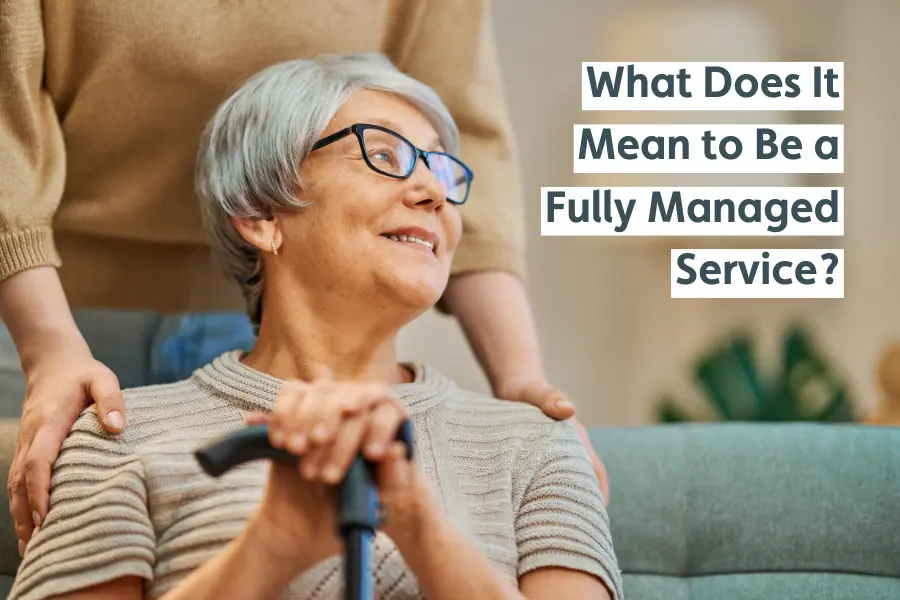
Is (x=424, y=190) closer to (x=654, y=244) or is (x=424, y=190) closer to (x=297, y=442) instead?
(x=297, y=442)

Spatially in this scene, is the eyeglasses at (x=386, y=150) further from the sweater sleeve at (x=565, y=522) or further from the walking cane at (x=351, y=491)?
the walking cane at (x=351, y=491)

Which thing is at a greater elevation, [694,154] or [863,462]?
[694,154]

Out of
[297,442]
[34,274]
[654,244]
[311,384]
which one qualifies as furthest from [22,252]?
[654,244]

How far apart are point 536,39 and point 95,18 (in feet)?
2.80

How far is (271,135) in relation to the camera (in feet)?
3.88

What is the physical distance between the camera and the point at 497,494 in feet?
3.57

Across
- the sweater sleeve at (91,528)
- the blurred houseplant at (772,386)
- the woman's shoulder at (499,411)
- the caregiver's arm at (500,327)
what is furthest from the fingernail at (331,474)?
the blurred houseplant at (772,386)

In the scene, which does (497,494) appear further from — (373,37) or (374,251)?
(373,37)

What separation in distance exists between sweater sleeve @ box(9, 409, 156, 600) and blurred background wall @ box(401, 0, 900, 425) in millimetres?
891

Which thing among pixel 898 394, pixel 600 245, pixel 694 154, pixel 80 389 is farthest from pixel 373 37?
pixel 898 394

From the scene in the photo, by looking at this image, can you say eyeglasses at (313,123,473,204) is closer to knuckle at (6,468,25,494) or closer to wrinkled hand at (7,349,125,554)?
wrinkled hand at (7,349,125,554)

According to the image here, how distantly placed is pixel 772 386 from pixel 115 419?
1428 millimetres

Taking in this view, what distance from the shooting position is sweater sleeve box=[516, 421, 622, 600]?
103 cm

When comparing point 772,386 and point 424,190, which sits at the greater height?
point 424,190
